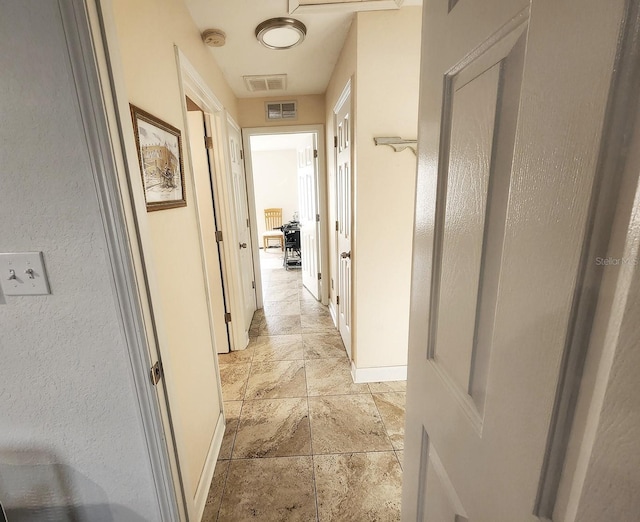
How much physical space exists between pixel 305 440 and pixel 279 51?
8.46 feet

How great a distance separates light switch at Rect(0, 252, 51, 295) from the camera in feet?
2.43

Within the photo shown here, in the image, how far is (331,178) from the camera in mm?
2928

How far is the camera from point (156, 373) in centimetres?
86

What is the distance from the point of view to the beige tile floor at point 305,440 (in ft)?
4.50

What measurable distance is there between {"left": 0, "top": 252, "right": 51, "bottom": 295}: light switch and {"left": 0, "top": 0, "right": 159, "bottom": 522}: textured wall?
0.02 meters

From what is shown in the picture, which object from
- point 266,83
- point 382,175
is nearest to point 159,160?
point 382,175

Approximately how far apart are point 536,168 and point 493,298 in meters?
0.22

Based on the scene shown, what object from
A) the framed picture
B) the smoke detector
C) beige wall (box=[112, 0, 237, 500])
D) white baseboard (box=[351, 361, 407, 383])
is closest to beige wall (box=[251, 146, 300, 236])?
the smoke detector

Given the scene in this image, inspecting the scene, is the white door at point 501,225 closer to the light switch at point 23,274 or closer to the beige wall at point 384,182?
the light switch at point 23,274

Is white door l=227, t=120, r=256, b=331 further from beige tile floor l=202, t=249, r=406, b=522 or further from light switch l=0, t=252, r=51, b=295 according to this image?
light switch l=0, t=252, r=51, b=295

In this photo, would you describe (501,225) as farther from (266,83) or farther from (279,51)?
(266,83)

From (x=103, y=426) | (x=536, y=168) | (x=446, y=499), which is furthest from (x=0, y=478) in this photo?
(x=536, y=168)

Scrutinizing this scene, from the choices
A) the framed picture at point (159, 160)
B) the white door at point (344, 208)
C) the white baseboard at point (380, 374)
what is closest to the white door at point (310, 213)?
the white door at point (344, 208)

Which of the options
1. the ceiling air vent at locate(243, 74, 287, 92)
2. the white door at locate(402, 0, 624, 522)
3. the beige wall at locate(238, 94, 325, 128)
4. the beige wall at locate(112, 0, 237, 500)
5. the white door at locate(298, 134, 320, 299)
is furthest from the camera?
the white door at locate(298, 134, 320, 299)
